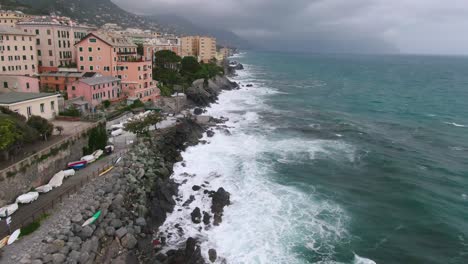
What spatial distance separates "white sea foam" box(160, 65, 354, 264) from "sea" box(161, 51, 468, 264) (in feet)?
0.31

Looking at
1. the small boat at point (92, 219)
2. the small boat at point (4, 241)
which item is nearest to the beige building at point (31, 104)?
the small boat at point (92, 219)

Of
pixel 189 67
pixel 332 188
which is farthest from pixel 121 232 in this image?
pixel 189 67

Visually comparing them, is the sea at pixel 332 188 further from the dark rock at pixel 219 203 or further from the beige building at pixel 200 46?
the beige building at pixel 200 46

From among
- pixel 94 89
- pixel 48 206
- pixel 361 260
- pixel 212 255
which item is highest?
pixel 94 89

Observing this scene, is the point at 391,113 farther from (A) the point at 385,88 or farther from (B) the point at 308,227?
(B) the point at 308,227

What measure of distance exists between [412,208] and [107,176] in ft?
95.6

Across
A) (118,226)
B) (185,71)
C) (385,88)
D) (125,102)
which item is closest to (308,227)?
(118,226)

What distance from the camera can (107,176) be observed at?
29609mm

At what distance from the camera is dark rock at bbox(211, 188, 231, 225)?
91.7ft

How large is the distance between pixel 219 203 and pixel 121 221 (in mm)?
8919

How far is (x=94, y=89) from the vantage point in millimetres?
49125

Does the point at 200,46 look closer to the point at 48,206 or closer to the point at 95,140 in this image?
the point at 95,140

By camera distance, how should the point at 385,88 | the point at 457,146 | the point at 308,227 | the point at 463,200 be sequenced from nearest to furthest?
1. the point at 308,227
2. the point at 463,200
3. the point at 457,146
4. the point at 385,88

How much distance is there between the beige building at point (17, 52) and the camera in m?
50.4
